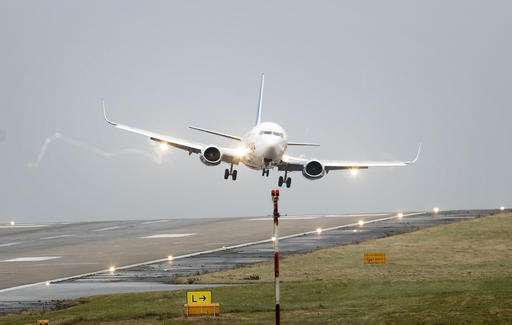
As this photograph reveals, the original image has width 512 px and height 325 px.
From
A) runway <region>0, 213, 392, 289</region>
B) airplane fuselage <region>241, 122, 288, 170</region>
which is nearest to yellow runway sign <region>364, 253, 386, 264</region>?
runway <region>0, 213, 392, 289</region>

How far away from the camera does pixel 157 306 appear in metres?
34.4

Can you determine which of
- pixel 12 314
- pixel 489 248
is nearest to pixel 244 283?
pixel 12 314

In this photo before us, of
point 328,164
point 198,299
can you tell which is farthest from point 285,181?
point 198,299

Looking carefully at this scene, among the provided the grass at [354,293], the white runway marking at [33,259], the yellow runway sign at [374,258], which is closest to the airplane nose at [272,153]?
the white runway marking at [33,259]

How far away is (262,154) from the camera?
80375mm

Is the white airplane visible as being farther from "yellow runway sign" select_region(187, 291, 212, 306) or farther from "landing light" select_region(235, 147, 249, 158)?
"yellow runway sign" select_region(187, 291, 212, 306)

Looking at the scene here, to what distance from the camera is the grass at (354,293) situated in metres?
29.1

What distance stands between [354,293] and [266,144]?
43.8 m

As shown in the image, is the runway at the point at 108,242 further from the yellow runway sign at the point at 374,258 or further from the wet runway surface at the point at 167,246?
the yellow runway sign at the point at 374,258

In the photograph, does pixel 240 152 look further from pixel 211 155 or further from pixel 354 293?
pixel 354 293

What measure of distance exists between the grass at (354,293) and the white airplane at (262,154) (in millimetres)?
22729

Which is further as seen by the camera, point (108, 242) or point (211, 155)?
point (211, 155)

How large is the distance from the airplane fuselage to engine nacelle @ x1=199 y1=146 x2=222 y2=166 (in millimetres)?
2620

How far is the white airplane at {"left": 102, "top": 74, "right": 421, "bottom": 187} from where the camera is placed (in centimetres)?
8025
